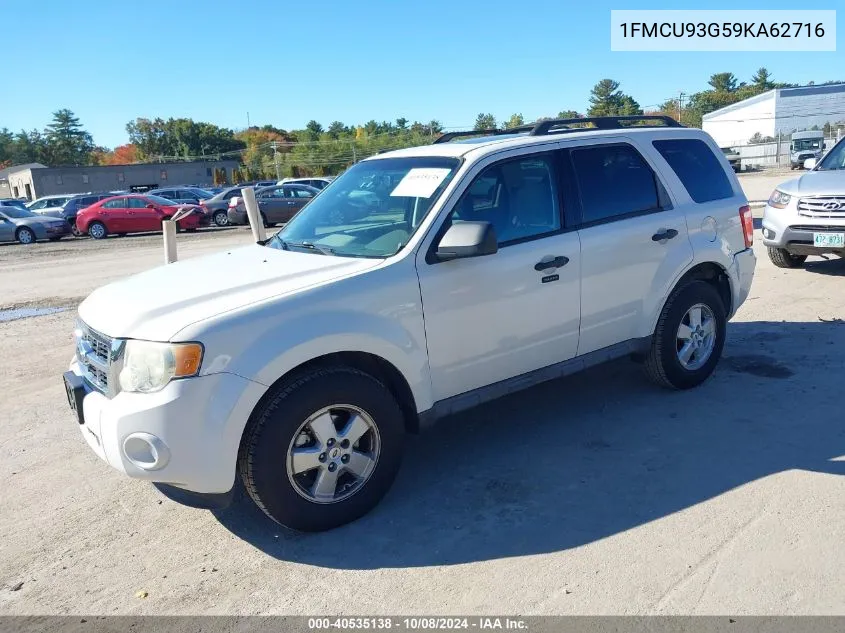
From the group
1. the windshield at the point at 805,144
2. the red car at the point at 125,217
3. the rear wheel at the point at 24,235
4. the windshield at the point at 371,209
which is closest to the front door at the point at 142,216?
the red car at the point at 125,217

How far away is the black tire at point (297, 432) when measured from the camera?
3.34 meters

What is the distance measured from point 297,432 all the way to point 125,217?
999 inches

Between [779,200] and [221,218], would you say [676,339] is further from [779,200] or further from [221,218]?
[221,218]

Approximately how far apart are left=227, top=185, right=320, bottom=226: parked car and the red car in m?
A: 2.39

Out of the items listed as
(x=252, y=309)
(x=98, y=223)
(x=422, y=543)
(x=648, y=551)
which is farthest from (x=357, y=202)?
(x=98, y=223)

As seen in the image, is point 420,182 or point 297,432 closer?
point 297,432

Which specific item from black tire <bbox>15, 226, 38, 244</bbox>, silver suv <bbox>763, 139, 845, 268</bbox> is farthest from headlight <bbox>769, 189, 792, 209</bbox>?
black tire <bbox>15, 226, 38, 244</bbox>

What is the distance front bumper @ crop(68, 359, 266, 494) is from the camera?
3162mm

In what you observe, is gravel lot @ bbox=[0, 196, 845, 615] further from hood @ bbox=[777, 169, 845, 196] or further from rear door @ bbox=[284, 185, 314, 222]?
rear door @ bbox=[284, 185, 314, 222]

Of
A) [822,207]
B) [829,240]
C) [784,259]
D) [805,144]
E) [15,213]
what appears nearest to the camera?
[829,240]

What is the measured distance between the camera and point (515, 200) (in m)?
4.34

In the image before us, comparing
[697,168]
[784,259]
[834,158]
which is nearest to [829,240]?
[784,259]

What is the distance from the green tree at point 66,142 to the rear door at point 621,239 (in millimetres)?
135327

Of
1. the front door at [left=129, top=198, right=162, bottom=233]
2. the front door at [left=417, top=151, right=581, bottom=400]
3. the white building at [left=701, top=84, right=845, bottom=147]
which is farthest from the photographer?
the white building at [left=701, top=84, right=845, bottom=147]
